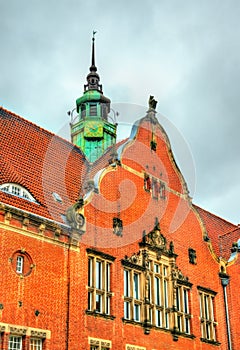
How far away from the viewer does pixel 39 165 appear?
83.0ft

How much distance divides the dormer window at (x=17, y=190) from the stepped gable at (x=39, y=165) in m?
0.20

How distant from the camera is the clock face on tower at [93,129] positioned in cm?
3438

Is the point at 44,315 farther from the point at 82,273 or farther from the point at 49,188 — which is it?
the point at 49,188

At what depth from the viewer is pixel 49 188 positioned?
24.2m

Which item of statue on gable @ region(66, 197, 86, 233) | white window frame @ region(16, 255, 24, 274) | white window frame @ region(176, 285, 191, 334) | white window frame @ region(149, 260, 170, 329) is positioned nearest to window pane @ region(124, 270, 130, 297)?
white window frame @ region(149, 260, 170, 329)

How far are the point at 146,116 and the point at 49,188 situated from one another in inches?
339

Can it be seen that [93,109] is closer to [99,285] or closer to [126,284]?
[126,284]

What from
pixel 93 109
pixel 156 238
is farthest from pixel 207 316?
pixel 93 109

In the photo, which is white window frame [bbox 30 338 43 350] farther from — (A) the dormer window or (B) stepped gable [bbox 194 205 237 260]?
(B) stepped gable [bbox 194 205 237 260]

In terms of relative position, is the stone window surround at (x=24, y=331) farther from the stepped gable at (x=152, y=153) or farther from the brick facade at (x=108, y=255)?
the stepped gable at (x=152, y=153)

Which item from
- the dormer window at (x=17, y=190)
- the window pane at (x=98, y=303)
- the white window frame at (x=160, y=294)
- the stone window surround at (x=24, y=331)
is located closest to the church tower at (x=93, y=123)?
the white window frame at (x=160, y=294)

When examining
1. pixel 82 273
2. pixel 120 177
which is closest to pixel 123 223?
pixel 120 177

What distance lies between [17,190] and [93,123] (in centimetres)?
1395

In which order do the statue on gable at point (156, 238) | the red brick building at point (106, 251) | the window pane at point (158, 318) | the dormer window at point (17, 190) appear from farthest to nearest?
the statue on gable at point (156, 238) < the window pane at point (158, 318) < the dormer window at point (17, 190) < the red brick building at point (106, 251)
